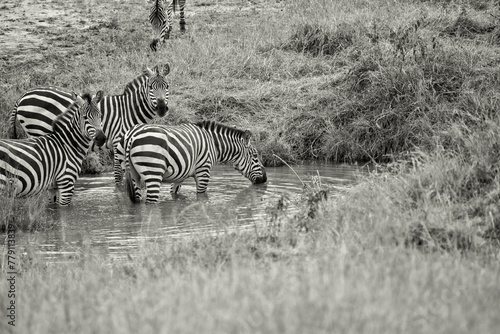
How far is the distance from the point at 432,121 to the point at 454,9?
5.46m

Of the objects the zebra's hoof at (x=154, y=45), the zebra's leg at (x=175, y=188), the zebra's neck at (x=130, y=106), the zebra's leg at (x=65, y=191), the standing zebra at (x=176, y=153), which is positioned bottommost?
the zebra's leg at (x=175, y=188)

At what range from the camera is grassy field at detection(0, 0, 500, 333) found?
13.8 ft

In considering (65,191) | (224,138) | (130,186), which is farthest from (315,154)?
(65,191)

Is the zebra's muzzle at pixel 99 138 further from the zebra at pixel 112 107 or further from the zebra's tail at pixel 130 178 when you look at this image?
the zebra at pixel 112 107

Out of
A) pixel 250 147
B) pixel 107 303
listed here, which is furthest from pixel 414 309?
pixel 250 147

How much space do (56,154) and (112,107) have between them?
6.29ft

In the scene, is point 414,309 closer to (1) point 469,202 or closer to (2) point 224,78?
(1) point 469,202

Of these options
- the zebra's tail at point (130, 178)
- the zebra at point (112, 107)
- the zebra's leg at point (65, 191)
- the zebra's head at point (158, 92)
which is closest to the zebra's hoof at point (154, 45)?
the zebra at point (112, 107)

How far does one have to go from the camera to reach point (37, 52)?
52.1 ft

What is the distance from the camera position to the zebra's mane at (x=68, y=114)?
9.82 metres

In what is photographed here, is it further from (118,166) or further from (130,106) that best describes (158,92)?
(118,166)

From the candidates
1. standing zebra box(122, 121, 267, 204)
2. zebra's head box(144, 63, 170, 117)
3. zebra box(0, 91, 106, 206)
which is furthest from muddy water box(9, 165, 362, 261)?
zebra's head box(144, 63, 170, 117)

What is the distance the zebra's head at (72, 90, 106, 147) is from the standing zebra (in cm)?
35

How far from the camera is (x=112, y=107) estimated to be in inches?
445
